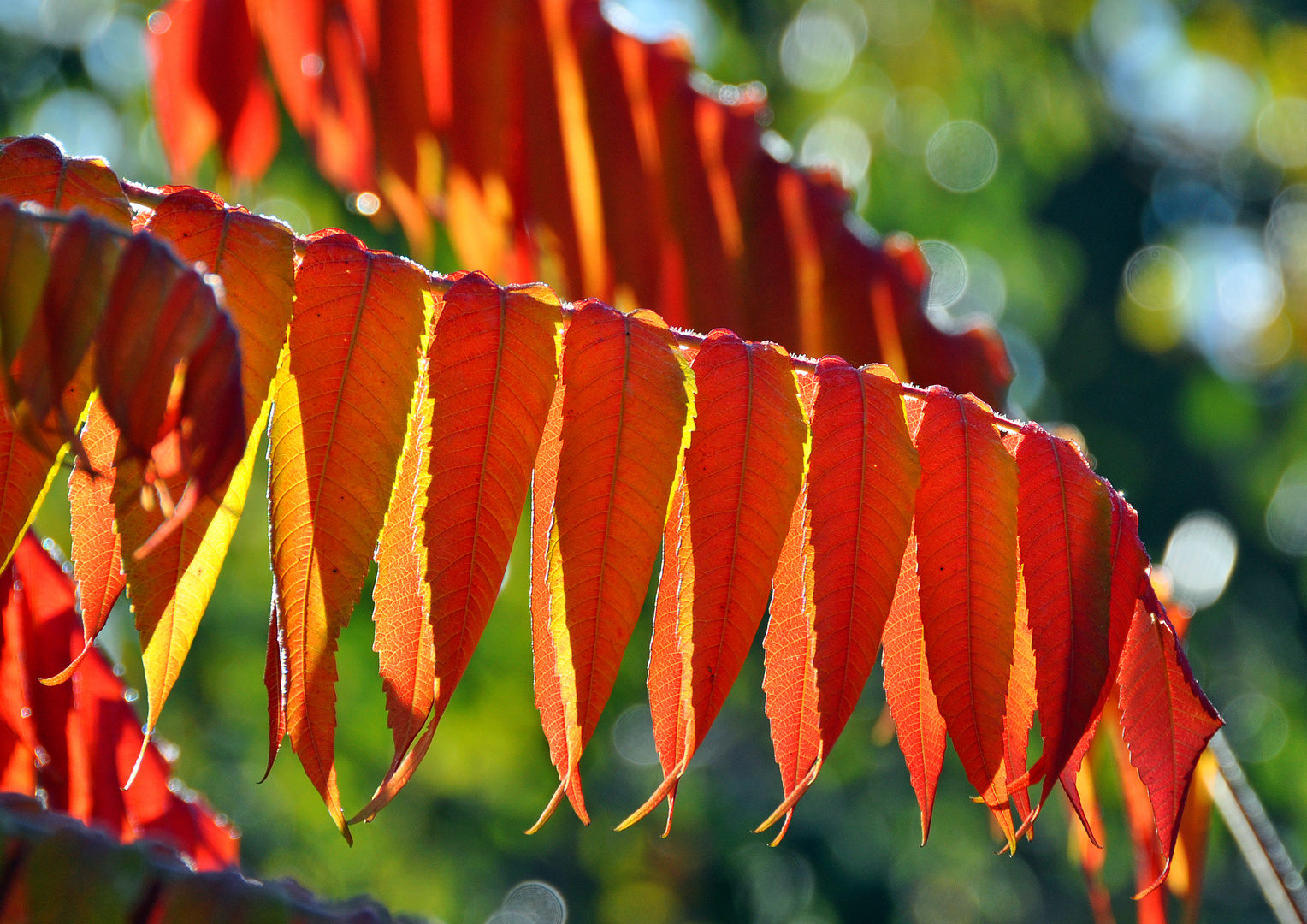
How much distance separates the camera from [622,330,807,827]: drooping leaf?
0.86 m

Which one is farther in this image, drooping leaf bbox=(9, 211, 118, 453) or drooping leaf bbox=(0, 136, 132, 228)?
A: drooping leaf bbox=(0, 136, 132, 228)

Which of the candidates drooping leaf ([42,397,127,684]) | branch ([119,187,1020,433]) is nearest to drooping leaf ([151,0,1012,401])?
branch ([119,187,1020,433])

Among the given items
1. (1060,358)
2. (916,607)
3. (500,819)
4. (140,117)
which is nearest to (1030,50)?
(1060,358)

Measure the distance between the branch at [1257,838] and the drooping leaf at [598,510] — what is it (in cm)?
102

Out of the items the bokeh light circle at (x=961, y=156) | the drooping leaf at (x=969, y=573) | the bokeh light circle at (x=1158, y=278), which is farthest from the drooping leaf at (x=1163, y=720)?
the bokeh light circle at (x=1158, y=278)

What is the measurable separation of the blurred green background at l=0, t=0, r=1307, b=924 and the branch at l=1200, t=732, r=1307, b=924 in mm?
5435

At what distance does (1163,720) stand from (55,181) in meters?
1.11

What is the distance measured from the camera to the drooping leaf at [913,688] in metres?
0.95

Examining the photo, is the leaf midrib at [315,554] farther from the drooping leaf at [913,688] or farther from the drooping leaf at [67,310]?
the drooping leaf at [913,688]

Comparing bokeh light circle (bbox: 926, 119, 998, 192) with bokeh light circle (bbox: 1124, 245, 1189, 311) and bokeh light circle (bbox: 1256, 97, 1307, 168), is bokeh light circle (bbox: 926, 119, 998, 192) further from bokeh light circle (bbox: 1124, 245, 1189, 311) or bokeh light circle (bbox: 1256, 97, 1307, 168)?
bokeh light circle (bbox: 1256, 97, 1307, 168)

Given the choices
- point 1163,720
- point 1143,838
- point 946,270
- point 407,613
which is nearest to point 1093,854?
point 1143,838

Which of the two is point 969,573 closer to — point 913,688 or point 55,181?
point 913,688

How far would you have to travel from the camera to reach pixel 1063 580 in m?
0.95

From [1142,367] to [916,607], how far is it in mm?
11015
